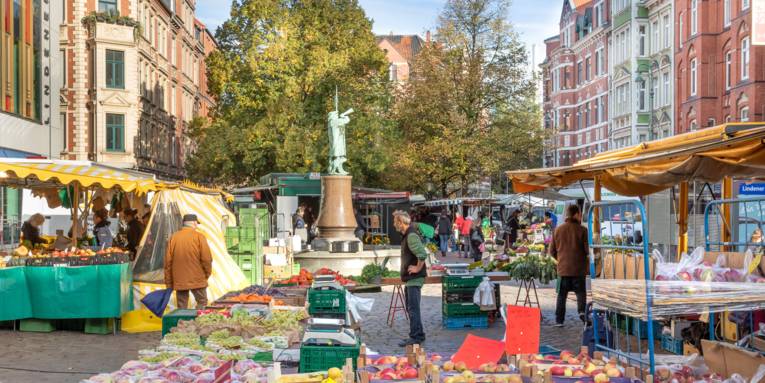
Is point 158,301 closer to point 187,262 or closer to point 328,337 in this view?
point 187,262

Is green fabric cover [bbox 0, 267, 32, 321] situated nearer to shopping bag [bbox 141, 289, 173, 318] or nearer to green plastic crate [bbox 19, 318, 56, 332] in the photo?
green plastic crate [bbox 19, 318, 56, 332]

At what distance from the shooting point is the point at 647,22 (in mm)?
54562

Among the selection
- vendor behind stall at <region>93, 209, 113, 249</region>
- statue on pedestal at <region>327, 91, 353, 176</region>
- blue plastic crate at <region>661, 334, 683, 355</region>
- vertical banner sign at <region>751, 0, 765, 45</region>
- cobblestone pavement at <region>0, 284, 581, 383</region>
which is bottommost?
cobblestone pavement at <region>0, 284, 581, 383</region>

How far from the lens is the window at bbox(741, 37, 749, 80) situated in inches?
1585

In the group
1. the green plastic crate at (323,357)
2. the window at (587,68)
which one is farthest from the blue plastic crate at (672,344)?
the window at (587,68)

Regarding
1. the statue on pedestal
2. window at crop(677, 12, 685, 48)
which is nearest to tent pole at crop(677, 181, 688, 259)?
the statue on pedestal

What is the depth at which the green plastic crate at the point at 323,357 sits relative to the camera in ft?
22.0

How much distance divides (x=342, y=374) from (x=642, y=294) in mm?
2171

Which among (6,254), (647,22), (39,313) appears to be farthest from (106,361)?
(647,22)

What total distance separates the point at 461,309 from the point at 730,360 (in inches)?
304

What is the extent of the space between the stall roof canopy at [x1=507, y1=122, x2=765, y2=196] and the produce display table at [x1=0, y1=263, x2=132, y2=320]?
256 inches

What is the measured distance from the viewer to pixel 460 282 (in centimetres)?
1394

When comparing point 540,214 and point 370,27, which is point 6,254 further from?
point 540,214

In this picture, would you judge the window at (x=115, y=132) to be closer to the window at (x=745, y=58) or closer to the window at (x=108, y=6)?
the window at (x=108, y=6)
